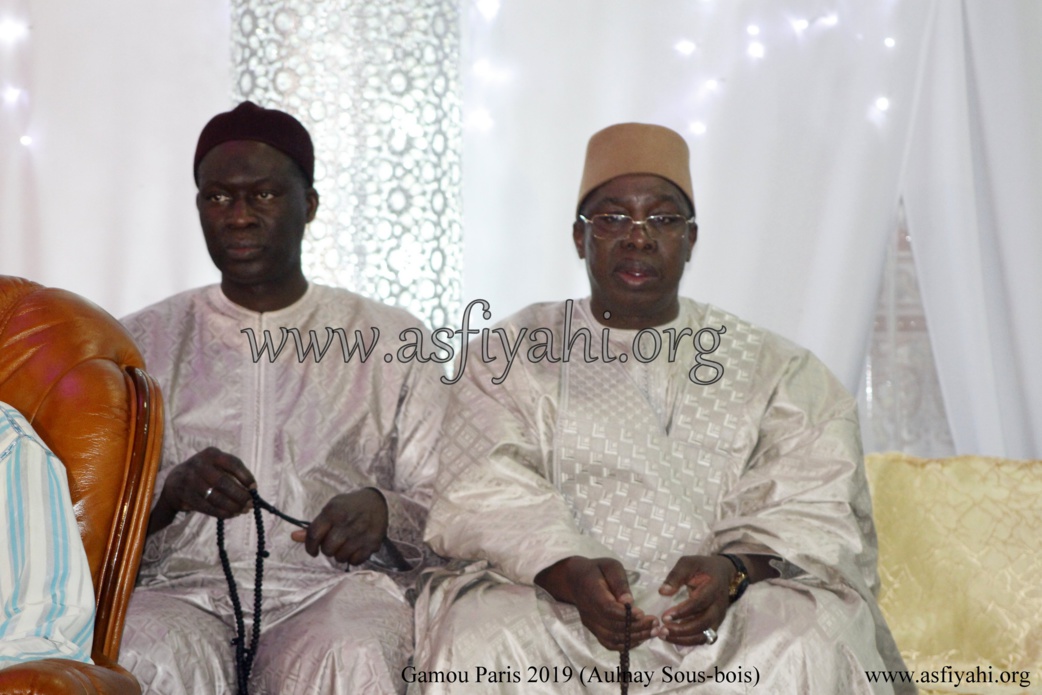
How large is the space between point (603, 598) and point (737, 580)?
0.39 metres

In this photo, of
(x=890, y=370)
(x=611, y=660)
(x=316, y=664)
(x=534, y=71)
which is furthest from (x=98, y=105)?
(x=890, y=370)

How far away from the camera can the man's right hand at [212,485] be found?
2.90 meters

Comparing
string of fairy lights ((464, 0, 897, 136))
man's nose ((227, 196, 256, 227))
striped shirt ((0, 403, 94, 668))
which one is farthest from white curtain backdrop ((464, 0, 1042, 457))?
striped shirt ((0, 403, 94, 668))

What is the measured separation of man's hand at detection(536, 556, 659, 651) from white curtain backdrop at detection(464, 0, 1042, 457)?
1.89 m

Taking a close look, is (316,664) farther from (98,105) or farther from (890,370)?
(890,370)

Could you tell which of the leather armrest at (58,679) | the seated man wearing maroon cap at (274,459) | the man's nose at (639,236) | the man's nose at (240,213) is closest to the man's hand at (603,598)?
the seated man wearing maroon cap at (274,459)

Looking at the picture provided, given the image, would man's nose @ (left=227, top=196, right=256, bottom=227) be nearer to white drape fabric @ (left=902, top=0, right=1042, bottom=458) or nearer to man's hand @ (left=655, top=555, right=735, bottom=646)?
man's hand @ (left=655, top=555, right=735, bottom=646)

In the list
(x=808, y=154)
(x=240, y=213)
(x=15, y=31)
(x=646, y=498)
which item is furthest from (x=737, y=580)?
(x=15, y=31)

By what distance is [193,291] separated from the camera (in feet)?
11.7

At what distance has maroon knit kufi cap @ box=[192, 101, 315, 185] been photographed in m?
3.43

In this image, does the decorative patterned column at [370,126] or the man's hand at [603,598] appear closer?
the man's hand at [603,598]

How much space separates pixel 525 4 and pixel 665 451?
216 centimetres

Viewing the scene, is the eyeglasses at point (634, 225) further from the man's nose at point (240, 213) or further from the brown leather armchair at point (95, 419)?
the brown leather armchair at point (95, 419)

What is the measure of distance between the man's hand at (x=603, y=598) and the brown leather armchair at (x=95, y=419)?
98 centimetres
